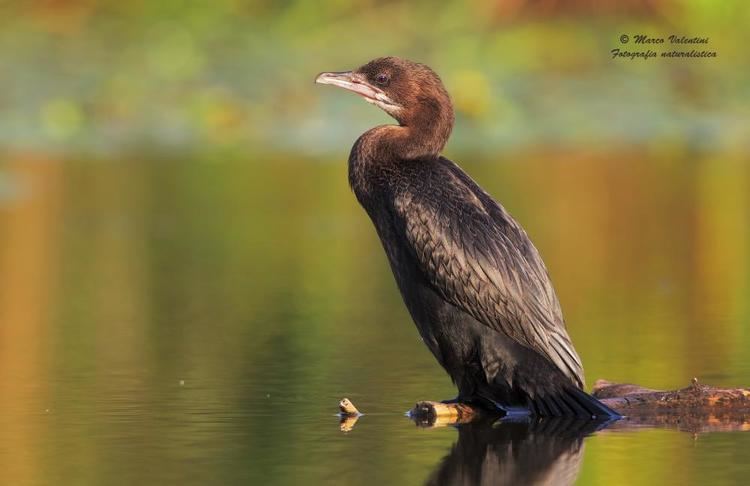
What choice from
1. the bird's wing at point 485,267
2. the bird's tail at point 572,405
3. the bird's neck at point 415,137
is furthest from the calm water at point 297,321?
the bird's neck at point 415,137

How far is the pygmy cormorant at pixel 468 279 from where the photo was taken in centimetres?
982

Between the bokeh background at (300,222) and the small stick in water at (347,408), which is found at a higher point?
the bokeh background at (300,222)

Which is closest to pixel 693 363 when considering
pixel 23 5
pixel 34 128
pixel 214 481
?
pixel 214 481

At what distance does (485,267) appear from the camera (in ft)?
32.4

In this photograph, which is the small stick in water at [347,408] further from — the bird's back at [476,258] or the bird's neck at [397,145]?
the bird's neck at [397,145]

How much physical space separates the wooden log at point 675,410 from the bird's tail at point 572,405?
0.09 metres

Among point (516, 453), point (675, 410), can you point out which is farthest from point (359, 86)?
point (516, 453)

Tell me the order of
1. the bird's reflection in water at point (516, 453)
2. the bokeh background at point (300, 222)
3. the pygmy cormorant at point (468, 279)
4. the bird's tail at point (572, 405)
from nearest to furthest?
the bird's reflection in water at point (516, 453) → the bokeh background at point (300, 222) → the bird's tail at point (572, 405) → the pygmy cormorant at point (468, 279)

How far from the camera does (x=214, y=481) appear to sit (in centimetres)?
817

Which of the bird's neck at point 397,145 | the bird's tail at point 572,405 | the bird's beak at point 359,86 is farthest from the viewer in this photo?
the bird's beak at point 359,86

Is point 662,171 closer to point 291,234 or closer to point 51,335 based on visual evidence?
point 291,234

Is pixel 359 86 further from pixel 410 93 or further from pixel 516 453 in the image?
pixel 516 453

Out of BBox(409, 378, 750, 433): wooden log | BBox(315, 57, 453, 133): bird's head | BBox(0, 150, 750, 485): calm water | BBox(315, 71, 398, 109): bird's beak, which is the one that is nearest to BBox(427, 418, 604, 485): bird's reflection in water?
BBox(0, 150, 750, 485): calm water

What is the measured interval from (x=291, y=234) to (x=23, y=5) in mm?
9884
